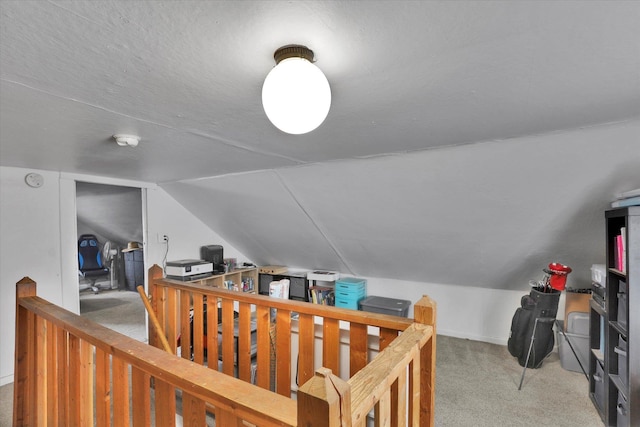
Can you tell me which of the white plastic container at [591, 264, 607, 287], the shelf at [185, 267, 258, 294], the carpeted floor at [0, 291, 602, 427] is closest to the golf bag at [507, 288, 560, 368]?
the carpeted floor at [0, 291, 602, 427]

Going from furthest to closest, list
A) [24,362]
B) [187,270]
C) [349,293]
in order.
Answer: [349,293]
[187,270]
[24,362]

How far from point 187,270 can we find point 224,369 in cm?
186

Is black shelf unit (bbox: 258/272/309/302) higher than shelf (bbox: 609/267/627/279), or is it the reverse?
shelf (bbox: 609/267/627/279)

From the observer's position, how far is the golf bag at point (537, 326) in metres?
2.47

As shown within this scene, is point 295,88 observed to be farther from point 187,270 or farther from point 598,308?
point 187,270

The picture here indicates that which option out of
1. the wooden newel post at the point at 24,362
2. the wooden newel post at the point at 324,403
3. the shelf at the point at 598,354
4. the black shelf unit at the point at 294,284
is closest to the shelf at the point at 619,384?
the shelf at the point at 598,354

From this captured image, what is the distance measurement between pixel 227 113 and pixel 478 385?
8.97 ft

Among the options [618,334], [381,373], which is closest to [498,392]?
[618,334]

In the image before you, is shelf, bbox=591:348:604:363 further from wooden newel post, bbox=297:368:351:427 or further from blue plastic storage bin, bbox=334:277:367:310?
wooden newel post, bbox=297:368:351:427

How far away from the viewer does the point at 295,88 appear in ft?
2.99

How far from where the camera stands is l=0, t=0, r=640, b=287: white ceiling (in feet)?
2.57

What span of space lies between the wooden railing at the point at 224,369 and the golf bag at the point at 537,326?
5.96 ft

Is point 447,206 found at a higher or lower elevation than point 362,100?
lower

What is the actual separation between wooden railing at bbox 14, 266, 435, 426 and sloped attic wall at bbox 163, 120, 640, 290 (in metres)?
1.24
